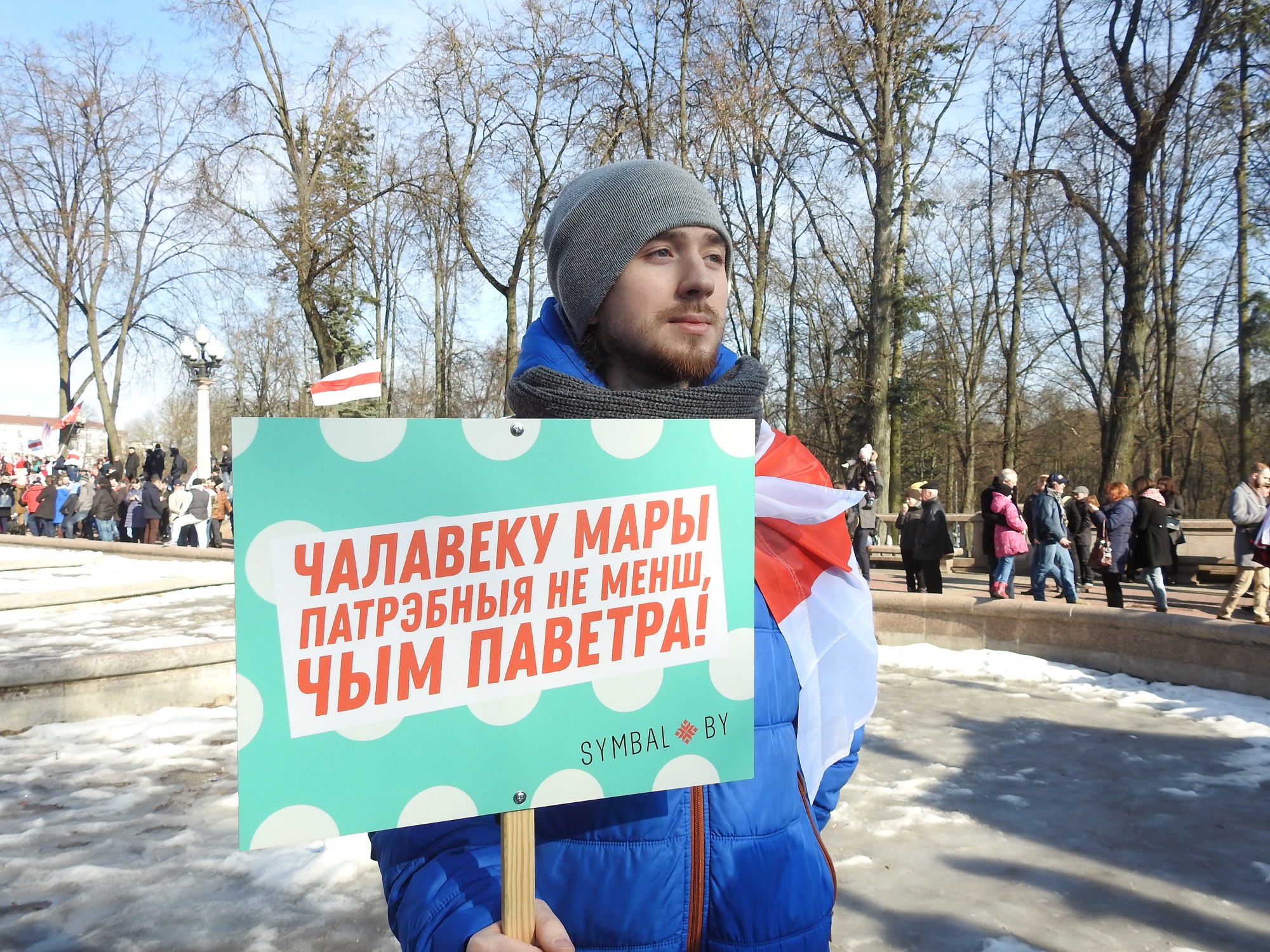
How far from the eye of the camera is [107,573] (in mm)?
14547

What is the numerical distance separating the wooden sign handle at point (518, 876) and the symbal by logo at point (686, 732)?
0.74ft

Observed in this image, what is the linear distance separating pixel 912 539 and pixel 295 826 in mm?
12403

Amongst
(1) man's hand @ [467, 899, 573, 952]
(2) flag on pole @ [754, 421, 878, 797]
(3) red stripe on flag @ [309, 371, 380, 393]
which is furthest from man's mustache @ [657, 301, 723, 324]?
(3) red stripe on flag @ [309, 371, 380, 393]

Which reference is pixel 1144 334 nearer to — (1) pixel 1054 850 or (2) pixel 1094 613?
(2) pixel 1094 613

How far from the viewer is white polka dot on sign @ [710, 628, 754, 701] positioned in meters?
1.35

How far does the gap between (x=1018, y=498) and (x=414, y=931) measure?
38141mm

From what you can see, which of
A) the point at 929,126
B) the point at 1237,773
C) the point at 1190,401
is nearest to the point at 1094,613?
the point at 1237,773

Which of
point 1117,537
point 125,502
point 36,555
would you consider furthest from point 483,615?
point 125,502

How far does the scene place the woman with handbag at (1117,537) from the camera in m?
10.9

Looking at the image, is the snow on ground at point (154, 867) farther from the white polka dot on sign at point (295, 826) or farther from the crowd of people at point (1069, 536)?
the crowd of people at point (1069, 536)

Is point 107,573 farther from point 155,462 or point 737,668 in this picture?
point 737,668

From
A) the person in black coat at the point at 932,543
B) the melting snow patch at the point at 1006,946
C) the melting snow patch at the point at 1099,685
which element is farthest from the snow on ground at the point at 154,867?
the person in black coat at the point at 932,543

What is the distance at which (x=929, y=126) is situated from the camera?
69.4 ft

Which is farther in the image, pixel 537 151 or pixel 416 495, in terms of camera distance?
pixel 537 151
